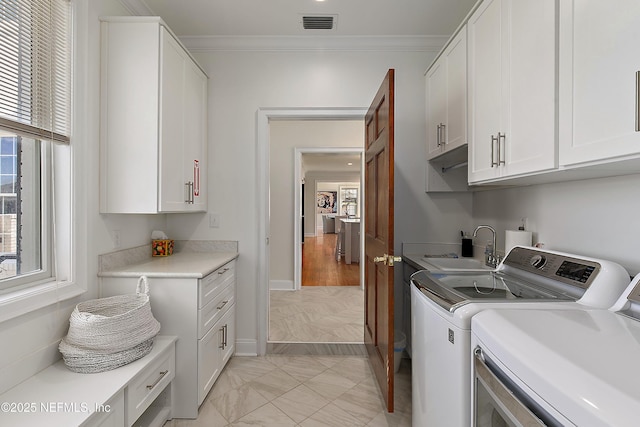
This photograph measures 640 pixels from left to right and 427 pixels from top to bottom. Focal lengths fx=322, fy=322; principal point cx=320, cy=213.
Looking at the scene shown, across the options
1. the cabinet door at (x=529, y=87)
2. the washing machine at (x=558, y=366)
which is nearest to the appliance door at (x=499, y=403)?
the washing machine at (x=558, y=366)

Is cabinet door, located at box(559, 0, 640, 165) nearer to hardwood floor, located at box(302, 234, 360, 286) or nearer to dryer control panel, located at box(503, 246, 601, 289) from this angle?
dryer control panel, located at box(503, 246, 601, 289)

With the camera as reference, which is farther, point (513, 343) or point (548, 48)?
point (548, 48)

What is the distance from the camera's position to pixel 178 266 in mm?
2090

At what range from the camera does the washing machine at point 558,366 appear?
588mm

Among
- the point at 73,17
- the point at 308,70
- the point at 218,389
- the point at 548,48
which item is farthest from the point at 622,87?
the point at 218,389

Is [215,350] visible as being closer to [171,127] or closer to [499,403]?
[171,127]

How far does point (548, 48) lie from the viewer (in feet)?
4.14

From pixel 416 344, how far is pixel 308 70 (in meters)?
2.29

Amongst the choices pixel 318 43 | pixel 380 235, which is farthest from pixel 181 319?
pixel 318 43

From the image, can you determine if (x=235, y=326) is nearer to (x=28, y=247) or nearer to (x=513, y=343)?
(x=28, y=247)

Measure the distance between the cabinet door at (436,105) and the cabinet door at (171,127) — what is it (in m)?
1.86

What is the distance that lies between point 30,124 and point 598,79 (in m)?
2.28

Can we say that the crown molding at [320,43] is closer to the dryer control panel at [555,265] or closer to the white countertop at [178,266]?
the white countertop at [178,266]

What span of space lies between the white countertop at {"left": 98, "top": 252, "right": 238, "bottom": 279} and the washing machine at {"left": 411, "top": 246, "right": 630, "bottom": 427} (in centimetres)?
129
